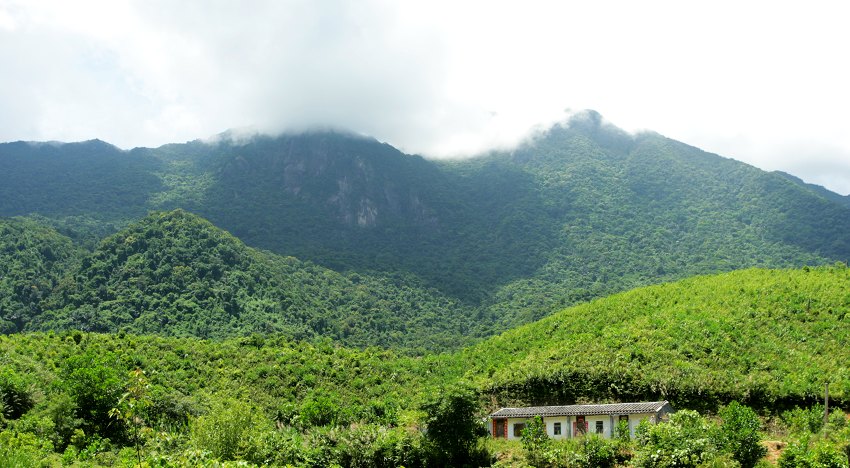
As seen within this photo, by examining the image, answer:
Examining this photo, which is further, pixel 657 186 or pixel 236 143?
pixel 236 143

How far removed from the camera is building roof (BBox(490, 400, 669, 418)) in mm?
41375

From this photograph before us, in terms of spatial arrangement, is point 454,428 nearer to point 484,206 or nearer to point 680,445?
point 680,445

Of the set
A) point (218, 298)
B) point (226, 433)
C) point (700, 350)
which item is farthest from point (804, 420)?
point (218, 298)

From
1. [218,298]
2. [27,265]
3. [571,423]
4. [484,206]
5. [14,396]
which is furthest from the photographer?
[484,206]

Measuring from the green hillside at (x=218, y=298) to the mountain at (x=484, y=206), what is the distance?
373 inches

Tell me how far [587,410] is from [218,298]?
61.8 meters

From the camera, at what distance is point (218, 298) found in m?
91.2

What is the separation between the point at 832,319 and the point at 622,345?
1642cm

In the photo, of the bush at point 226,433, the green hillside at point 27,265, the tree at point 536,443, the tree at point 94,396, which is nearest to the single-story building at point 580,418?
the tree at point 536,443

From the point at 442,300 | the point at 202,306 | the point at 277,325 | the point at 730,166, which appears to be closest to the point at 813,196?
the point at 730,166

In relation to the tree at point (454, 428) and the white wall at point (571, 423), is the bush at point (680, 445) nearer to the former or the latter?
the white wall at point (571, 423)

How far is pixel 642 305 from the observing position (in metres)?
65.2

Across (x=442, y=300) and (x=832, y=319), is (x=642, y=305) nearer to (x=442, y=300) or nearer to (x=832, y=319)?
(x=832, y=319)

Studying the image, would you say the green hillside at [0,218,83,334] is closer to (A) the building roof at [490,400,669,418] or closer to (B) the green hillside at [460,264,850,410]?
(B) the green hillside at [460,264,850,410]
